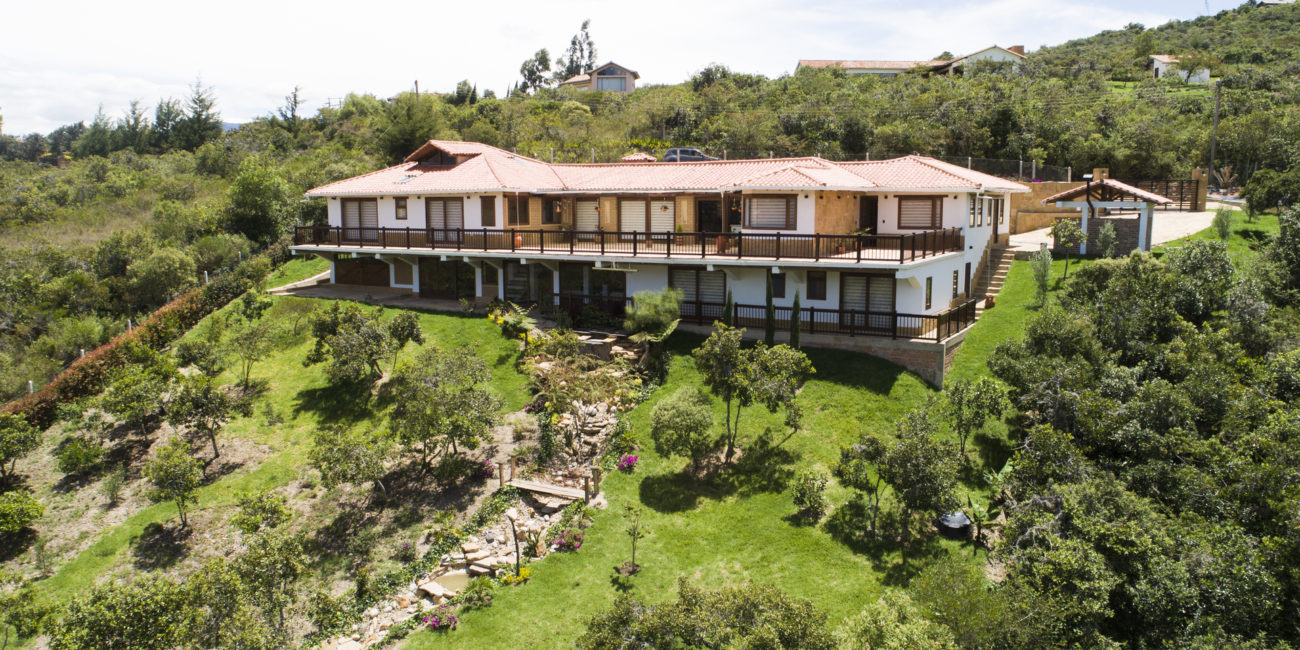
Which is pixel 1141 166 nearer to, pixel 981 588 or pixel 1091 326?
pixel 1091 326

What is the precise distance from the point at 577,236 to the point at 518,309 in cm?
372

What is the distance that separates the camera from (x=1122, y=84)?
69.3 metres

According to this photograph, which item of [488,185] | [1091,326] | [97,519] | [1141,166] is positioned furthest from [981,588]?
[1141,166]

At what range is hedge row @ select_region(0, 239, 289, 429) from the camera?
2384 centimetres

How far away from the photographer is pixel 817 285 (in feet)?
82.4

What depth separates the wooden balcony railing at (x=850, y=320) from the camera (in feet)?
76.7

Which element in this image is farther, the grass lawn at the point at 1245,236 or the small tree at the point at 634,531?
the grass lawn at the point at 1245,236

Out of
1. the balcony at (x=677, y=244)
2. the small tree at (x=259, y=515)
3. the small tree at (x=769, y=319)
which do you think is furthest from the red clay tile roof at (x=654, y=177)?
the small tree at (x=259, y=515)

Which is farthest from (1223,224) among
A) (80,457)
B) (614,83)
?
(614,83)

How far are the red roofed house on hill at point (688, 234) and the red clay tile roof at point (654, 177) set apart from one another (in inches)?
3.7

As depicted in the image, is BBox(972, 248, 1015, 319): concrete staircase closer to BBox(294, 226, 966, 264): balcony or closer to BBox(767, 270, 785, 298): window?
A: BBox(294, 226, 966, 264): balcony

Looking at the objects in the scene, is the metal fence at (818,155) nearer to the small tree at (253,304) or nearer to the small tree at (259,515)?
the small tree at (253,304)

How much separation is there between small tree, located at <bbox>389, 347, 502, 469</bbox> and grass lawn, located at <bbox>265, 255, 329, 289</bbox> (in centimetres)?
1810

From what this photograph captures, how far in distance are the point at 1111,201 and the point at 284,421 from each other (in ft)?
105
